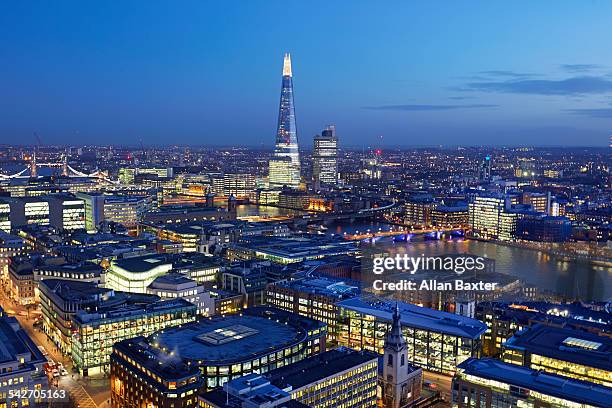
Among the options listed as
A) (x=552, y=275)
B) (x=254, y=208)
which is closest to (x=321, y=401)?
(x=552, y=275)

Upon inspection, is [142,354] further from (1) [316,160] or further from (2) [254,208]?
(1) [316,160]

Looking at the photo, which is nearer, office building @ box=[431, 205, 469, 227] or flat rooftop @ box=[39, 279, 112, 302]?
flat rooftop @ box=[39, 279, 112, 302]

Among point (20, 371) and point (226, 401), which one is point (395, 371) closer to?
point (226, 401)

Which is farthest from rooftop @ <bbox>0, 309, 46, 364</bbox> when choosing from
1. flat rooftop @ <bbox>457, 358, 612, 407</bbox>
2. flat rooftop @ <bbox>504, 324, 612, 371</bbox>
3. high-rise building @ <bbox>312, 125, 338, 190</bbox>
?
high-rise building @ <bbox>312, 125, 338, 190</bbox>

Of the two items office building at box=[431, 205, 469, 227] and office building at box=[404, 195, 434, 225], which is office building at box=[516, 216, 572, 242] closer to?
office building at box=[431, 205, 469, 227]

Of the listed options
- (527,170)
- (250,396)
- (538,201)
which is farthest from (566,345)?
(527,170)

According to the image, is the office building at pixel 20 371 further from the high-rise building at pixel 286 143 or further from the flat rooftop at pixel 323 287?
the high-rise building at pixel 286 143
